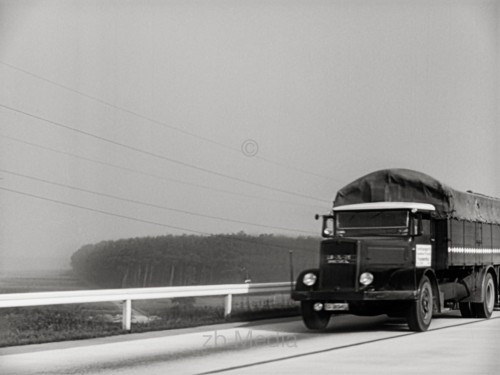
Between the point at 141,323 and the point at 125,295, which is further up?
the point at 125,295

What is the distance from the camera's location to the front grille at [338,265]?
1708 centimetres

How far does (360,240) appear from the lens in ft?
56.9

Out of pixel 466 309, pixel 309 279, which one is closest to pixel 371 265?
pixel 309 279

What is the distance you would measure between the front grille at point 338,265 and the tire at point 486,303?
5.06 m

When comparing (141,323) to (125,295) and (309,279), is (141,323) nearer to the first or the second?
(125,295)

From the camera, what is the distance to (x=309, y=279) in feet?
57.5

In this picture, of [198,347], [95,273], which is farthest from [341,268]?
[95,273]

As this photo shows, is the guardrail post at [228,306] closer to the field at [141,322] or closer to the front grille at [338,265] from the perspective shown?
the field at [141,322]

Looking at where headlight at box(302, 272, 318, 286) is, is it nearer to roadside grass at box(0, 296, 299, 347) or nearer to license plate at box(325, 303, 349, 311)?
license plate at box(325, 303, 349, 311)

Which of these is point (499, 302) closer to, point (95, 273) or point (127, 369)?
point (127, 369)

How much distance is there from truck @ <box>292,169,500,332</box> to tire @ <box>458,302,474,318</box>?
2 centimetres

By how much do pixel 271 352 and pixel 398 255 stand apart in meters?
5.53

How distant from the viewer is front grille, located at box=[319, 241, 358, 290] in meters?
17.1

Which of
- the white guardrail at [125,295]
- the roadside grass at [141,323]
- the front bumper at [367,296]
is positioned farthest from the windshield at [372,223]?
the roadside grass at [141,323]
